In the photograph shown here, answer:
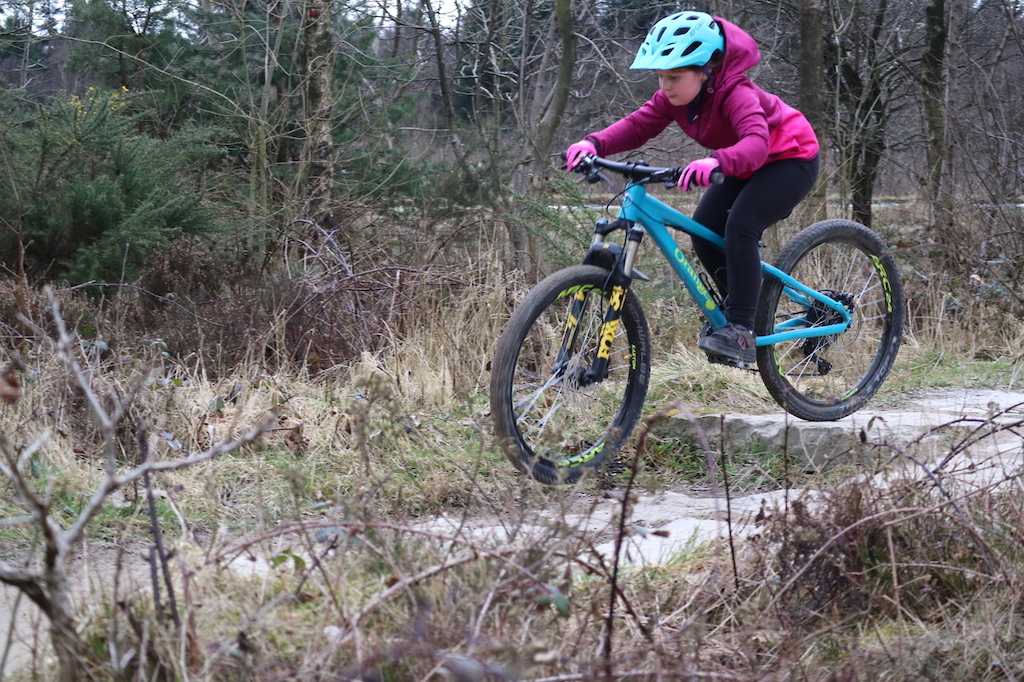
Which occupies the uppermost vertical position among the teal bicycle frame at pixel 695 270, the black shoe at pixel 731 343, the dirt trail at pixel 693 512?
the teal bicycle frame at pixel 695 270

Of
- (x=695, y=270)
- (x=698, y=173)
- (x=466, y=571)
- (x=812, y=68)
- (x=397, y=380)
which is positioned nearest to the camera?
(x=466, y=571)

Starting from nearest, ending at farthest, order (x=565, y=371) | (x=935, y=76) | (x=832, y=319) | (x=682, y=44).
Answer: (x=682, y=44) < (x=565, y=371) < (x=832, y=319) < (x=935, y=76)

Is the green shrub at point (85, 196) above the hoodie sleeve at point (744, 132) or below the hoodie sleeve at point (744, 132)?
below

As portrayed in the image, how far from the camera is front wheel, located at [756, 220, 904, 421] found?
15.8 feet

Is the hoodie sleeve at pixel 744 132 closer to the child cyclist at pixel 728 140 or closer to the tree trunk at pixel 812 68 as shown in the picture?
the child cyclist at pixel 728 140

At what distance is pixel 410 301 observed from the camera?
6207mm

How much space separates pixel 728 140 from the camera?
173 inches

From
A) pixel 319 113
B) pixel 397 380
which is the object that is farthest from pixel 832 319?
pixel 319 113

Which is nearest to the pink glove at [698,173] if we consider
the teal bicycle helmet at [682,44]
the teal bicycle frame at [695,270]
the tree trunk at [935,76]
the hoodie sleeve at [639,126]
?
the teal bicycle frame at [695,270]

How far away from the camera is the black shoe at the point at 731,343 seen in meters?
4.42

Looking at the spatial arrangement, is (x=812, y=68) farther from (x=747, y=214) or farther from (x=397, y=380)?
(x=397, y=380)

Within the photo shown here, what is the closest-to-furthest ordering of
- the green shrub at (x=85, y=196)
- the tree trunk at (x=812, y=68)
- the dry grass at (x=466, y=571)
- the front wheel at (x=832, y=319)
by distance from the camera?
the dry grass at (x=466, y=571), the front wheel at (x=832, y=319), the green shrub at (x=85, y=196), the tree trunk at (x=812, y=68)

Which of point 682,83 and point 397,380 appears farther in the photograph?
point 397,380

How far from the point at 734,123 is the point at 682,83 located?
0.27 metres
